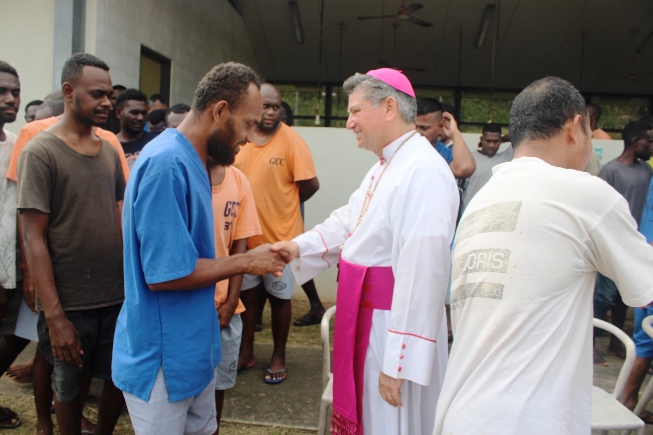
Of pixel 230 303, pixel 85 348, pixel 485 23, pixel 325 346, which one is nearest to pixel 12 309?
pixel 85 348

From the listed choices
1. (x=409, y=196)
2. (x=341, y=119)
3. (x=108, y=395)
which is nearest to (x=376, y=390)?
(x=409, y=196)

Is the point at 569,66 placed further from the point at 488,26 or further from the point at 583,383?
the point at 583,383

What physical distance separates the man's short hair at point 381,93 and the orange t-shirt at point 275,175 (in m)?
2.05

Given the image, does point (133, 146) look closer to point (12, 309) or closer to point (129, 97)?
point (129, 97)

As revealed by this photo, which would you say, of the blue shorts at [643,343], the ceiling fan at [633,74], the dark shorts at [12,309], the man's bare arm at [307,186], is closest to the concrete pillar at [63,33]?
the man's bare arm at [307,186]

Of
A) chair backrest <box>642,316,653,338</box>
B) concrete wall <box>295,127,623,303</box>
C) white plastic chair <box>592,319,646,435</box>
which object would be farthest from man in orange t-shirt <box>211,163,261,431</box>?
concrete wall <box>295,127,623,303</box>

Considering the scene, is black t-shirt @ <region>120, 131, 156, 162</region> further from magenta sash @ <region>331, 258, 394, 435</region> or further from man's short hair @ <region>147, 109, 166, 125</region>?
magenta sash @ <region>331, 258, 394, 435</region>

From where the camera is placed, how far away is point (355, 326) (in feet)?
8.29

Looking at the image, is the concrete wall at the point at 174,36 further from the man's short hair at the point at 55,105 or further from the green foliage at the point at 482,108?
the man's short hair at the point at 55,105

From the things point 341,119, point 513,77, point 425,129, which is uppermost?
point 513,77

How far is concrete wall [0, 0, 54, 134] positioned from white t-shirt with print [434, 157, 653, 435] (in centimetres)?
700

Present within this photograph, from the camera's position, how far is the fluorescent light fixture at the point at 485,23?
1203 centimetres

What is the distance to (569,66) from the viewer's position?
13820 millimetres

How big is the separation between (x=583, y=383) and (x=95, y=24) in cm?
724
